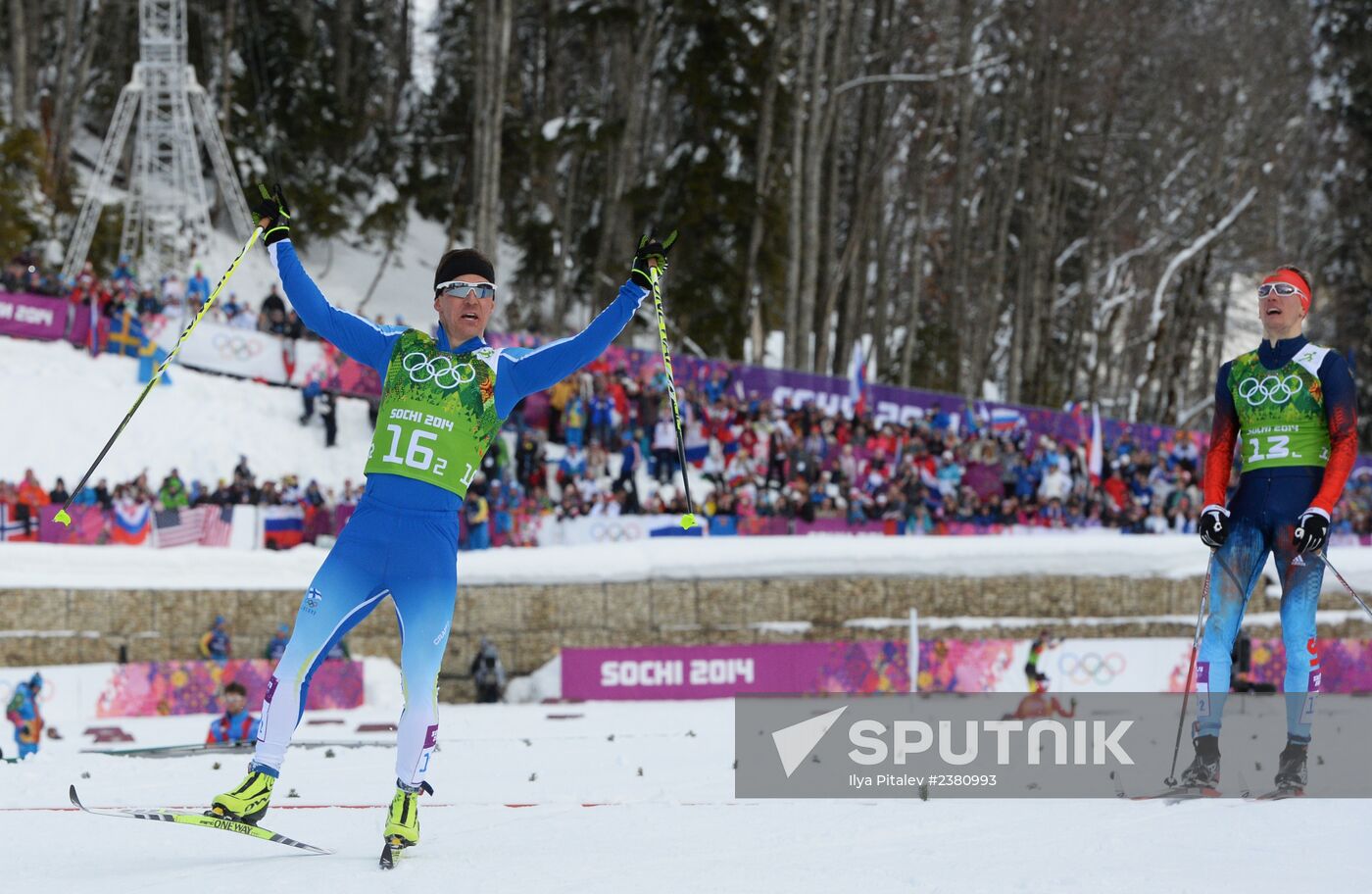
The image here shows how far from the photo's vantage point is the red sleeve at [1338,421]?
638 cm

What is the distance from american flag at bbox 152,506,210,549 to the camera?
693 inches

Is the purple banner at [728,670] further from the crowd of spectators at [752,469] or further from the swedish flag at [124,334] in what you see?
the swedish flag at [124,334]

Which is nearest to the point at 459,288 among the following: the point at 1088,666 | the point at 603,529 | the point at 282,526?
the point at 1088,666

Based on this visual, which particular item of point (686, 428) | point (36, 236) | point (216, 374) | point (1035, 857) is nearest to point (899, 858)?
point (1035, 857)

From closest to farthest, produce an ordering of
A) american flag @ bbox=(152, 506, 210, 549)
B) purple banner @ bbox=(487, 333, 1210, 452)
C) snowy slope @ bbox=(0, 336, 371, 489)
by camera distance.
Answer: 1. american flag @ bbox=(152, 506, 210, 549)
2. snowy slope @ bbox=(0, 336, 371, 489)
3. purple banner @ bbox=(487, 333, 1210, 452)

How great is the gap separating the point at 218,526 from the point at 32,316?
25.5 ft

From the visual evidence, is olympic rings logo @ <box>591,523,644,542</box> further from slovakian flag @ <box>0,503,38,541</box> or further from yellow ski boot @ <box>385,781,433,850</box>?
yellow ski boot @ <box>385,781,433,850</box>

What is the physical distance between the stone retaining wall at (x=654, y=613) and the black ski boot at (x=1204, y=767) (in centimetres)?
1080

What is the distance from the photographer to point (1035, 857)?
15.6 ft

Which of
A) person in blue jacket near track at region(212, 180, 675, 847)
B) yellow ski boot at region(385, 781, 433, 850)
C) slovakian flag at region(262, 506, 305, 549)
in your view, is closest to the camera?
yellow ski boot at region(385, 781, 433, 850)

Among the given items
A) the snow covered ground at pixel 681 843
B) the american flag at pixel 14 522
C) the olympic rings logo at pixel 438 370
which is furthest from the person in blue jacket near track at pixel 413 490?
the american flag at pixel 14 522

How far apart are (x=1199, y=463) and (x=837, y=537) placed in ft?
33.9

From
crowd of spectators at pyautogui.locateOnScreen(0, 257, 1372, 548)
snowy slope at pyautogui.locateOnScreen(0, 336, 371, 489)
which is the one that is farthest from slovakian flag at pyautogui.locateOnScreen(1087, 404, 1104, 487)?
snowy slope at pyautogui.locateOnScreen(0, 336, 371, 489)

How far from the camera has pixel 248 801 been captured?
199 inches
